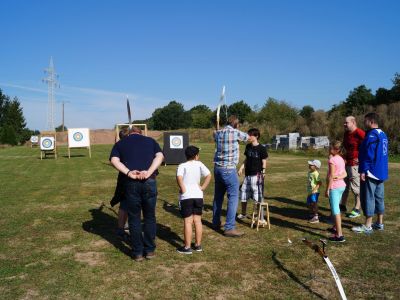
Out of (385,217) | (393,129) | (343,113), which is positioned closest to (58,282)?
(385,217)

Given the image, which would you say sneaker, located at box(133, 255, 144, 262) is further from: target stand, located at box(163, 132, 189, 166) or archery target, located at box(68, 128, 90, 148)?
archery target, located at box(68, 128, 90, 148)

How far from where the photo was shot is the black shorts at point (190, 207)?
540 cm

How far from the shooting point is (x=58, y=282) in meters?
4.51

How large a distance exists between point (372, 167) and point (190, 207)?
312 centimetres

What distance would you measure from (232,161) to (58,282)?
3112 millimetres

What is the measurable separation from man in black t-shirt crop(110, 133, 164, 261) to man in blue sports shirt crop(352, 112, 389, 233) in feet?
11.4

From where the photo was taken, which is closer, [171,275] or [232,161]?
[171,275]

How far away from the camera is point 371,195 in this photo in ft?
20.6

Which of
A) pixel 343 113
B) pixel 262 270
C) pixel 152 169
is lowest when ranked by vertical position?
pixel 262 270

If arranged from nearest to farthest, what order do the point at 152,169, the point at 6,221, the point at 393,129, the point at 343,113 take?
1. the point at 152,169
2. the point at 6,221
3. the point at 393,129
4. the point at 343,113

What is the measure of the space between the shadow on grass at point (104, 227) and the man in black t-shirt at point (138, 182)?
1.45 ft

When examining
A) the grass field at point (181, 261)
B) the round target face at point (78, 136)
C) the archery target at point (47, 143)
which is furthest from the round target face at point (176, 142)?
the grass field at point (181, 261)

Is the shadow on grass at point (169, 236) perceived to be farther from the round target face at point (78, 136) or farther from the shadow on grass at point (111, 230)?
the round target face at point (78, 136)

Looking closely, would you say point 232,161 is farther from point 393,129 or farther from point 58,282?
point 393,129
